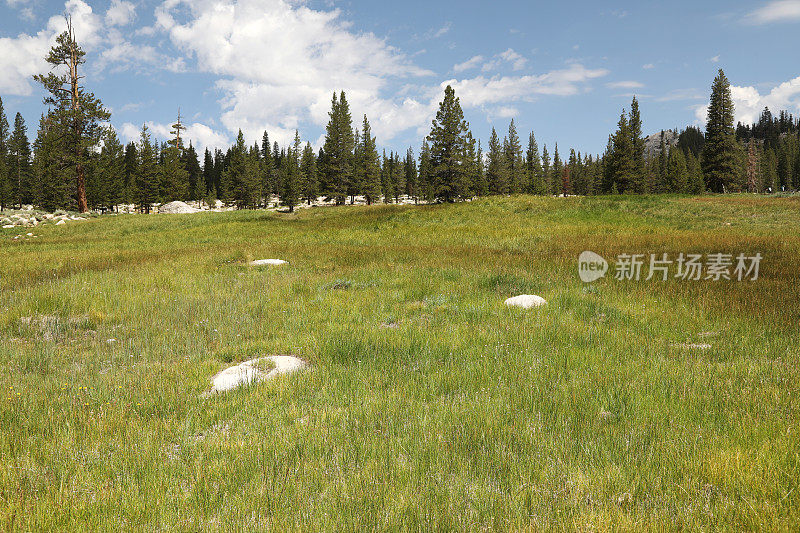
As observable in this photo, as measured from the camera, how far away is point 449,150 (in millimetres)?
43625

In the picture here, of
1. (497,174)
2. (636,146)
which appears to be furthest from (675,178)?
(497,174)

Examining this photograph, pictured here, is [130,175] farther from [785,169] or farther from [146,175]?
[785,169]

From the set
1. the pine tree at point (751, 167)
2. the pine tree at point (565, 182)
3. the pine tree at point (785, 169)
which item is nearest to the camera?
the pine tree at point (751, 167)

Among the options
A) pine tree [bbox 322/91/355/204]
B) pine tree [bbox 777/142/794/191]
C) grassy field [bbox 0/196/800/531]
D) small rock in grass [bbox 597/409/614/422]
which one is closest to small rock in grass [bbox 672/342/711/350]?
grassy field [bbox 0/196/800/531]

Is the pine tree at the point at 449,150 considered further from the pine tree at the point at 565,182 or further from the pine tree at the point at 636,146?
the pine tree at the point at 565,182

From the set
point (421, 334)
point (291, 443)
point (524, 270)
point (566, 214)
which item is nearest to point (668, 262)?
point (524, 270)

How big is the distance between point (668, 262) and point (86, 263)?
19283 mm

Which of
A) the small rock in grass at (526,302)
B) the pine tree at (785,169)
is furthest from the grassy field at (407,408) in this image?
the pine tree at (785,169)

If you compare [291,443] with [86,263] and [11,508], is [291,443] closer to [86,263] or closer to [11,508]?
[11,508]

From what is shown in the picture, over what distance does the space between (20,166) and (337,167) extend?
216 feet

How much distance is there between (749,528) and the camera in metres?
2.48

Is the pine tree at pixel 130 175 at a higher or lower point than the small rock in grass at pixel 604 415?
higher

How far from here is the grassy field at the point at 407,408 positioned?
2715 millimetres

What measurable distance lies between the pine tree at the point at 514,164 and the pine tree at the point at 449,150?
3977 cm
